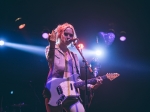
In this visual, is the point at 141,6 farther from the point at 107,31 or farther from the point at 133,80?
the point at 133,80

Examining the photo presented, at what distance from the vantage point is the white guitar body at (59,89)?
3.20 meters

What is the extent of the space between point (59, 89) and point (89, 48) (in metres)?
5.25

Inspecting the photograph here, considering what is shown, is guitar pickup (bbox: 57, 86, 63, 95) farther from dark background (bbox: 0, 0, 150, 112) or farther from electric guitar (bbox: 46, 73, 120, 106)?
dark background (bbox: 0, 0, 150, 112)

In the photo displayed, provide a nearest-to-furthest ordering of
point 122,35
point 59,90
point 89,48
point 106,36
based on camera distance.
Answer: point 59,90
point 106,36
point 122,35
point 89,48

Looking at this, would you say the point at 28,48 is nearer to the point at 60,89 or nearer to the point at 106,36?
the point at 106,36

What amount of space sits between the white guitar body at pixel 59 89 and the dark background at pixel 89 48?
452cm

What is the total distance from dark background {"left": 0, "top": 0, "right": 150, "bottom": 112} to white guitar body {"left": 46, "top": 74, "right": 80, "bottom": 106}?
4.52 meters

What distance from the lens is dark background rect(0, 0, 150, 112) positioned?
24.6 feet

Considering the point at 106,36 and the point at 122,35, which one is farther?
the point at 122,35

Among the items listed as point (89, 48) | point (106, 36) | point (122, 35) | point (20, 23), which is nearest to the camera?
point (20, 23)

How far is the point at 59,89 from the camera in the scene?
10.7ft

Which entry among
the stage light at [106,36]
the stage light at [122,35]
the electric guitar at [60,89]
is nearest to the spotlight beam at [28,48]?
the stage light at [106,36]

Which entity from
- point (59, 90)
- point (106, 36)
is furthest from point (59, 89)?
point (106, 36)

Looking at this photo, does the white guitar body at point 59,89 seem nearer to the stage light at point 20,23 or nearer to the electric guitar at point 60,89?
the electric guitar at point 60,89
